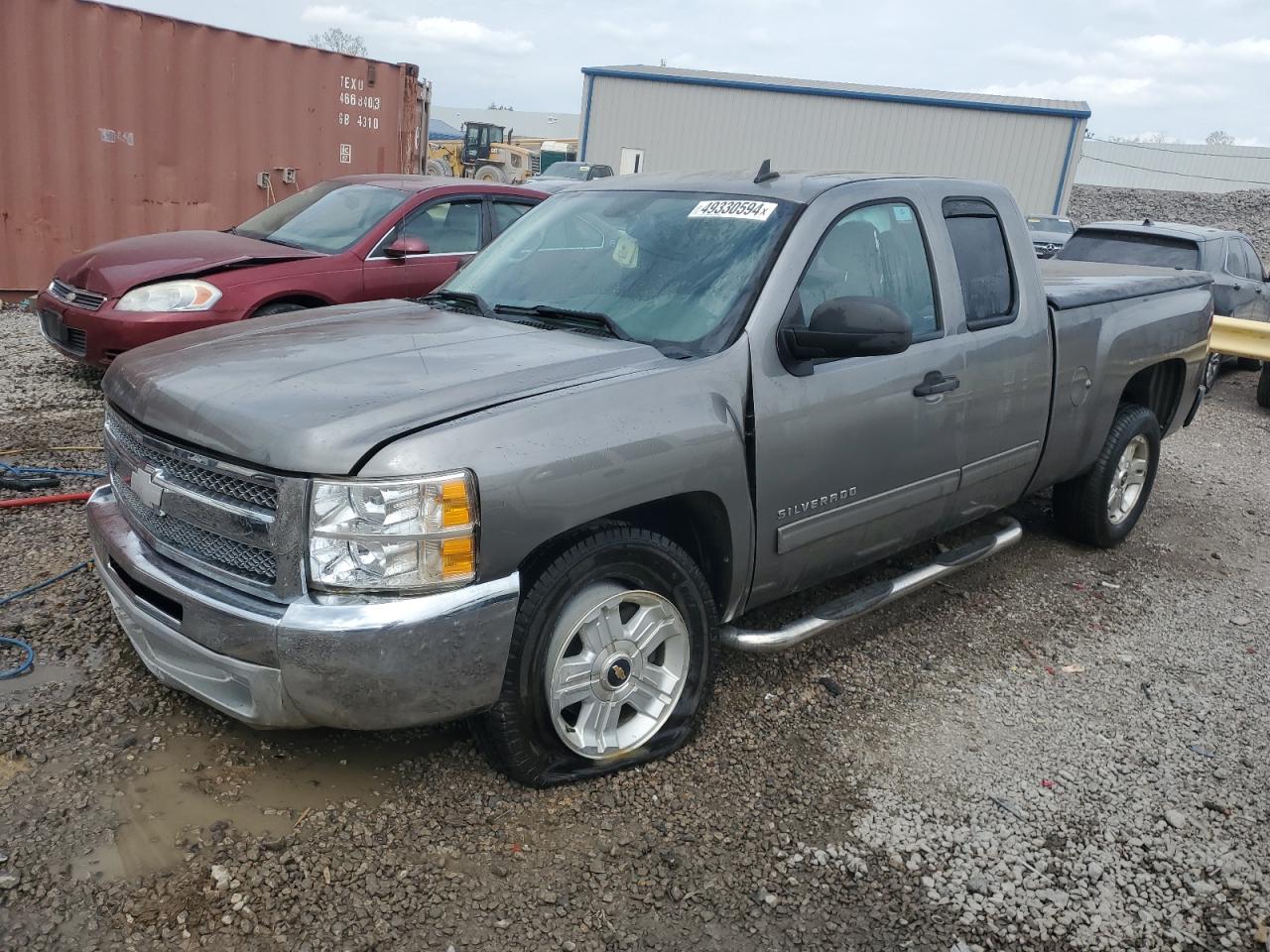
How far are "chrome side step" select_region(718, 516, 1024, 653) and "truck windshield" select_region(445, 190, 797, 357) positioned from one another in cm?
98

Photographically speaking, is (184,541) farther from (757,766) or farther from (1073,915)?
(1073,915)

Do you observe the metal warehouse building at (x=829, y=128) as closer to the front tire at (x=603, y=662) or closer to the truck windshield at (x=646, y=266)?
the truck windshield at (x=646, y=266)

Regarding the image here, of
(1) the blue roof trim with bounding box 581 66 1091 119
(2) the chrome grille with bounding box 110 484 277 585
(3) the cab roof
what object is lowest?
(2) the chrome grille with bounding box 110 484 277 585

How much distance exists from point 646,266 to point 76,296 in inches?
193

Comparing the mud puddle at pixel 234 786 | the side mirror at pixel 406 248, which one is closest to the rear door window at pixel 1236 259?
the side mirror at pixel 406 248

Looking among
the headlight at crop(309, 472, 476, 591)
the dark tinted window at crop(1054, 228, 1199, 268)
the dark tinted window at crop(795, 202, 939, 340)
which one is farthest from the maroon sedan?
the dark tinted window at crop(1054, 228, 1199, 268)

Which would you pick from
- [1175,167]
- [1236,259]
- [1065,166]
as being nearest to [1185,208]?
[1065,166]

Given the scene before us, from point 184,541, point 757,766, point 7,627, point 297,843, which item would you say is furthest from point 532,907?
point 7,627

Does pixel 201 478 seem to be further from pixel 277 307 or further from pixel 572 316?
pixel 277 307

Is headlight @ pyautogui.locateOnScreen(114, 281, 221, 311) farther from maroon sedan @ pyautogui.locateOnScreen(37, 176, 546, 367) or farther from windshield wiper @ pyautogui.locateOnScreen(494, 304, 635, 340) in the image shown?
windshield wiper @ pyautogui.locateOnScreen(494, 304, 635, 340)

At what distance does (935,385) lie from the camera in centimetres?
377

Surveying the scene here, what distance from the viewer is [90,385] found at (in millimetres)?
7141

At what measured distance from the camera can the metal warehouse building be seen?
2848 centimetres

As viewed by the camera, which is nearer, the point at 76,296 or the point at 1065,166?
the point at 76,296
